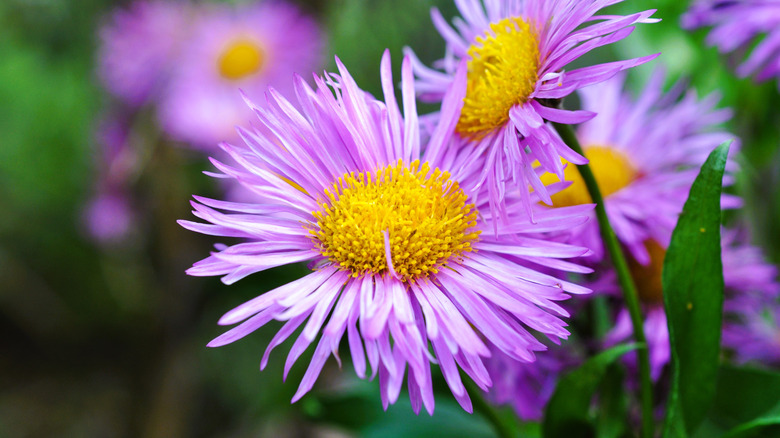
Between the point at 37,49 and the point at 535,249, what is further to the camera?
the point at 37,49

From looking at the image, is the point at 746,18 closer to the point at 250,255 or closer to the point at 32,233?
the point at 250,255

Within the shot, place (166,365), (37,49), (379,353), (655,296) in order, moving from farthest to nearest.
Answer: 1. (37,49)
2. (166,365)
3. (655,296)
4. (379,353)

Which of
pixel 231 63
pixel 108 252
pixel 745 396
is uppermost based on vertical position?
pixel 231 63

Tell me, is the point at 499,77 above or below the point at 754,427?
above

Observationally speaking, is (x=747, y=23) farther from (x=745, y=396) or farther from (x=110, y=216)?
(x=110, y=216)

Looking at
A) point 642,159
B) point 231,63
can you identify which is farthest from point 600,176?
point 231,63

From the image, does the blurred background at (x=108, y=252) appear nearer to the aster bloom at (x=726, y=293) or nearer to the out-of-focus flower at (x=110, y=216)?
the out-of-focus flower at (x=110, y=216)

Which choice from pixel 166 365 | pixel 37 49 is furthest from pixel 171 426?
pixel 37 49

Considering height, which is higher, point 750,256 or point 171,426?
point 750,256
